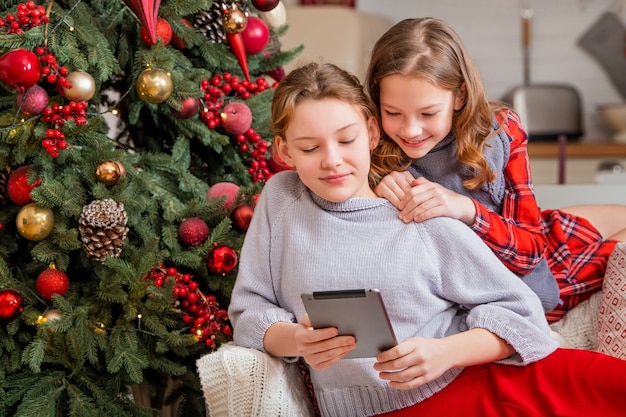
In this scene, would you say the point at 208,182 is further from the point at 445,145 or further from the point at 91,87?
the point at 445,145

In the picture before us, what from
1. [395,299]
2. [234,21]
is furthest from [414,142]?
[234,21]

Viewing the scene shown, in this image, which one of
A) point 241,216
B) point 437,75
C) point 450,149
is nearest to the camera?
point 437,75

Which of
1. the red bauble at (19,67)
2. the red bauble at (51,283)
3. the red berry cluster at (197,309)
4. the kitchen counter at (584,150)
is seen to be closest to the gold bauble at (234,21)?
the red bauble at (19,67)

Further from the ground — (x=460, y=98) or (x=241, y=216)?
(x=460, y=98)

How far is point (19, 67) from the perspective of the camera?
1659 millimetres

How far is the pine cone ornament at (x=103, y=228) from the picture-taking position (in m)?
1.77

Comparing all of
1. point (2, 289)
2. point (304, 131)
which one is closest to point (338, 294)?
point (304, 131)

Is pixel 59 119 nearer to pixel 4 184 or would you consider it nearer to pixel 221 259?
pixel 4 184

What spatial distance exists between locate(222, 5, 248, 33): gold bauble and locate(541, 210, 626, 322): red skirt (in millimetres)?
835

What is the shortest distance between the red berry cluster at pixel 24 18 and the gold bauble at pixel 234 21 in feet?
1.35

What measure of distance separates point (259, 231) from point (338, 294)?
40 centimetres

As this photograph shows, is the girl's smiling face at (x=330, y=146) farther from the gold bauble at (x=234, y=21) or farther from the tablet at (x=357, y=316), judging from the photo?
the gold bauble at (x=234, y=21)

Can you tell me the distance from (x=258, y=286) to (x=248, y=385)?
7.2 inches

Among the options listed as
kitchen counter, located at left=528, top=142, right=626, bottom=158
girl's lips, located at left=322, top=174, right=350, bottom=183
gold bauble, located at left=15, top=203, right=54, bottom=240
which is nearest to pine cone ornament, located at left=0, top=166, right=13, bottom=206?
gold bauble, located at left=15, top=203, right=54, bottom=240
